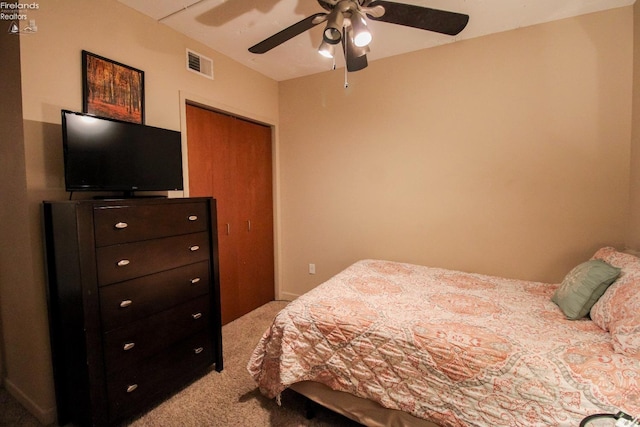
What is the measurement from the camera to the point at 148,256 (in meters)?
1.65

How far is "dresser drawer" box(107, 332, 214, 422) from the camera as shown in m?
1.54

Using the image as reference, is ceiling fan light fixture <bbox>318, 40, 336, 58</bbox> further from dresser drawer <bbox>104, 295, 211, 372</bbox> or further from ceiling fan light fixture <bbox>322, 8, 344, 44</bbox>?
dresser drawer <bbox>104, 295, 211, 372</bbox>

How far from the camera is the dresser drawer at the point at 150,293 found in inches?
58.9

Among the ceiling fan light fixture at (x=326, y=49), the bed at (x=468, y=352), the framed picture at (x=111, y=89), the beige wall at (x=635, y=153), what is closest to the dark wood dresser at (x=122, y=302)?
the bed at (x=468, y=352)

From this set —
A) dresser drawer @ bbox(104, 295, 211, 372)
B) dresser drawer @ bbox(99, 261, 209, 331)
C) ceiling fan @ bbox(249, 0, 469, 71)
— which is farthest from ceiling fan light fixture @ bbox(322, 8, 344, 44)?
dresser drawer @ bbox(104, 295, 211, 372)

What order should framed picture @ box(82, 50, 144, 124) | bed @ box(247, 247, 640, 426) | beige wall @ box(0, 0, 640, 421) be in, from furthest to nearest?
framed picture @ box(82, 50, 144, 124), beige wall @ box(0, 0, 640, 421), bed @ box(247, 247, 640, 426)

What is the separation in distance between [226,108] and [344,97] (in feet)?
3.98

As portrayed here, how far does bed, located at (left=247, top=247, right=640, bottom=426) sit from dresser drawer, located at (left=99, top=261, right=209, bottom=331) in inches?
25.0

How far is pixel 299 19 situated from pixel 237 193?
1.66m

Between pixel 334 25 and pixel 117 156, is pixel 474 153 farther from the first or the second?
pixel 117 156

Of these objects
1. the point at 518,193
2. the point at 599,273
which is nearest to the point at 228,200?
the point at 518,193

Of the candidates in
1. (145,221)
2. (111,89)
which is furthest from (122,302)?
(111,89)

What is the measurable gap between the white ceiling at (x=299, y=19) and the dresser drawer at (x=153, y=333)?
6.72ft

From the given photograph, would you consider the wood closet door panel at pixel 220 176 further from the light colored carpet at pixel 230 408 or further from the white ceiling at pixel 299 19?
the light colored carpet at pixel 230 408
